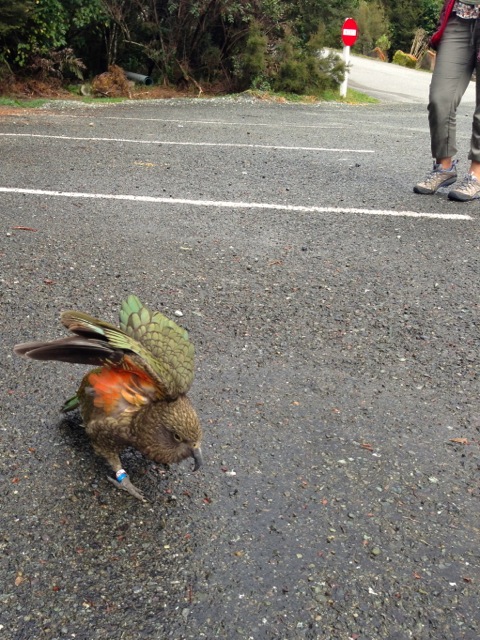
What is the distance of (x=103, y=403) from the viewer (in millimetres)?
2576

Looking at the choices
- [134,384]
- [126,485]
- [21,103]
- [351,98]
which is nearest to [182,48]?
[351,98]

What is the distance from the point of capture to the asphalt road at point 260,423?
2172 millimetres

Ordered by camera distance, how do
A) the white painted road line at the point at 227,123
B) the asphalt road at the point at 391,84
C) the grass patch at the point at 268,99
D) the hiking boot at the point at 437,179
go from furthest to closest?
1. the asphalt road at the point at 391,84
2. the grass patch at the point at 268,99
3. the white painted road line at the point at 227,123
4. the hiking boot at the point at 437,179

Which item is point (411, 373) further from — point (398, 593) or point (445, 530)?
point (398, 593)

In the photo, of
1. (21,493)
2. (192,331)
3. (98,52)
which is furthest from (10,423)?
(98,52)

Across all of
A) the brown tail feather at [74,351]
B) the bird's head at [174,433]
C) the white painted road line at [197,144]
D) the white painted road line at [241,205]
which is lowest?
the white painted road line at [197,144]

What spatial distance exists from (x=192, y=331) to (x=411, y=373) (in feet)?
3.76

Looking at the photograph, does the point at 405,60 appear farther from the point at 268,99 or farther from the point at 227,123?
the point at 227,123

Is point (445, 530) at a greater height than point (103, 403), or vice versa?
point (103, 403)

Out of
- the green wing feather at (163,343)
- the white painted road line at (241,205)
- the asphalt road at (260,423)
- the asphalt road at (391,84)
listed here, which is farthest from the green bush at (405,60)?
the green wing feather at (163,343)

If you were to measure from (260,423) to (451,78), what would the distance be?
4517 mm

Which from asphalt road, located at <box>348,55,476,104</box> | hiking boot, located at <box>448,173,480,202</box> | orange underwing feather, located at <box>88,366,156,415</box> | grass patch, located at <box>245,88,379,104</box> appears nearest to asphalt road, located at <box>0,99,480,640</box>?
hiking boot, located at <box>448,173,480,202</box>

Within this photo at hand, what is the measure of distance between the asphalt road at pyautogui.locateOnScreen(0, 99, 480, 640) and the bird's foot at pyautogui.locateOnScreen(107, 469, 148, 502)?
32mm

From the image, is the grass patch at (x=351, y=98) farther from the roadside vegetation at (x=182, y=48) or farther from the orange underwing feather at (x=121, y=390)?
the orange underwing feather at (x=121, y=390)
